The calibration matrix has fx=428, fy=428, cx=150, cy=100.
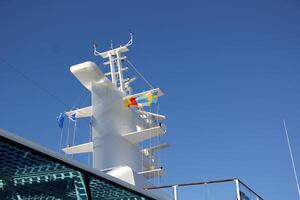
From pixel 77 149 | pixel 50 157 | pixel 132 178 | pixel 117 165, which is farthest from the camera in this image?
pixel 77 149

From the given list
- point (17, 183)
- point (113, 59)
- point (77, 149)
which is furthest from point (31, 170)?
point (113, 59)

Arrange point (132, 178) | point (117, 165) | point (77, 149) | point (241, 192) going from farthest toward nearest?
1. point (77, 149)
2. point (117, 165)
3. point (132, 178)
4. point (241, 192)

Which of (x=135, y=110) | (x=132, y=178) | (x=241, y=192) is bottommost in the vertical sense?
(x=241, y=192)

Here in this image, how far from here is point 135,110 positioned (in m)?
18.6

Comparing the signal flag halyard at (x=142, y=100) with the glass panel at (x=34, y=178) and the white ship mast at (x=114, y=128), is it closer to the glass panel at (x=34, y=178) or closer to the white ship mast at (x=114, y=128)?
the white ship mast at (x=114, y=128)

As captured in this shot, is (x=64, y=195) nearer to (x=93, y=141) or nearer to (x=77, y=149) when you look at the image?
(x=93, y=141)

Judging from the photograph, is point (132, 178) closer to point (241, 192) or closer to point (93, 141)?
point (93, 141)

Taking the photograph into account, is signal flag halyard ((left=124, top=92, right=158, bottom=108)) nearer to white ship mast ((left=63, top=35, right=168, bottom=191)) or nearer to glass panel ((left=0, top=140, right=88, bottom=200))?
white ship mast ((left=63, top=35, right=168, bottom=191))

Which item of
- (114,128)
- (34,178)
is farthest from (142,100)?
(34,178)

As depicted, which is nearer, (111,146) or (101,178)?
(101,178)

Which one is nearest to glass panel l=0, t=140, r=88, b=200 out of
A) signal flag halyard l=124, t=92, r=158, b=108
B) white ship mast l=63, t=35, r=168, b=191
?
white ship mast l=63, t=35, r=168, b=191

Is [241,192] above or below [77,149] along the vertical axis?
below

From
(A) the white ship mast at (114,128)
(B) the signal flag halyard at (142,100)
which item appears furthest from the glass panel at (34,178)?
(B) the signal flag halyard at (142,100)

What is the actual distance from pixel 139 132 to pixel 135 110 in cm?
203
